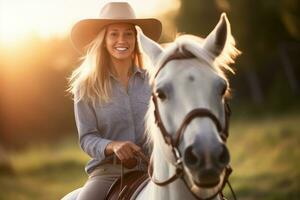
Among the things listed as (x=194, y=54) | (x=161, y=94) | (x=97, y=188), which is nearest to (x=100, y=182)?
(x=97, y=188)

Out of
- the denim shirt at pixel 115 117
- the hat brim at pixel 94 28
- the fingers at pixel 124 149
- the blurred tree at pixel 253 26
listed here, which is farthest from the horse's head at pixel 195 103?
the blurred tree at pixel 253 26

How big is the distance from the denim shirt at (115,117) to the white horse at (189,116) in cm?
65

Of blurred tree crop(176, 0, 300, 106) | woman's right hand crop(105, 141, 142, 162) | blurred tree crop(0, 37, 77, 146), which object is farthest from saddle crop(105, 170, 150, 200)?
blurred tree crop(0, 37, 77, 146)

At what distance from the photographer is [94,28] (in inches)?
187

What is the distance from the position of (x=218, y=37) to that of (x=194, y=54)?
161 millimetres

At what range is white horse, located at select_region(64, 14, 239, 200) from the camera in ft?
10.2

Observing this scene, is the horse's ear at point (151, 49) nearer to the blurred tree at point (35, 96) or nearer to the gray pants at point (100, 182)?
the gray pants at point (100, 182)

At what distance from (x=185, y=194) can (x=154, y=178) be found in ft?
0.72

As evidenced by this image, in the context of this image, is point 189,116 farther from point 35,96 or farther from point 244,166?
point 35,96

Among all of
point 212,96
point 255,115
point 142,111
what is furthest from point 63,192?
point 212,96

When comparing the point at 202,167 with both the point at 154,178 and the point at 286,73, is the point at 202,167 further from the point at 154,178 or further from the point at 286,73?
the point at 286,73

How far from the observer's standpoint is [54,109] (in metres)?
28.1

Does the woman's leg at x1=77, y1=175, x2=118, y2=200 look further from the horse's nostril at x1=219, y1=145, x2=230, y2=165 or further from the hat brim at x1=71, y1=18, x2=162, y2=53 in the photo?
the horse's nostril at x1=219, y1=145, x2=230, y2=165

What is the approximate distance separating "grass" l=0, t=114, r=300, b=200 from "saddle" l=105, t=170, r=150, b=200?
8.84 meters
